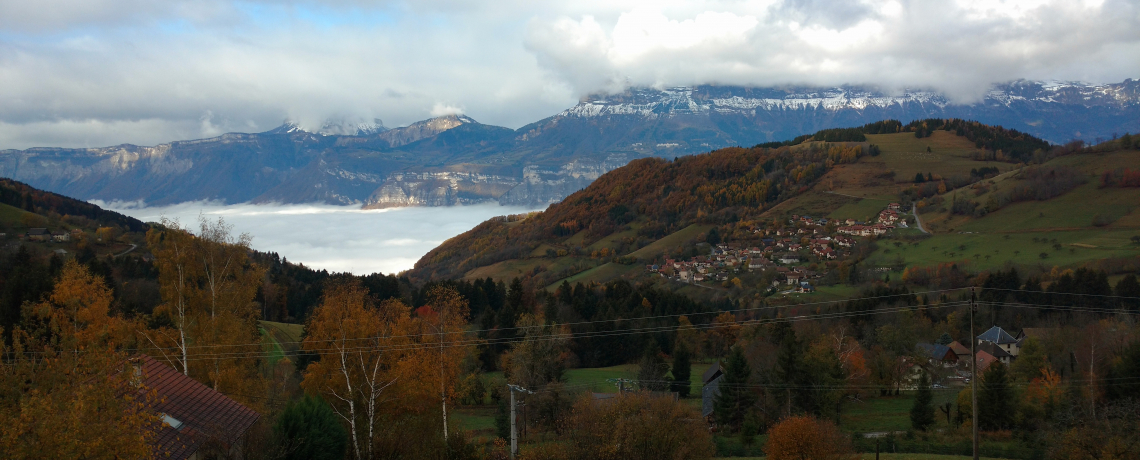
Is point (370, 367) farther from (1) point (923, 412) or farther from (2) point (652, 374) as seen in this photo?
(1) point (923, 412)

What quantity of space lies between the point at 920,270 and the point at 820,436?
233ft

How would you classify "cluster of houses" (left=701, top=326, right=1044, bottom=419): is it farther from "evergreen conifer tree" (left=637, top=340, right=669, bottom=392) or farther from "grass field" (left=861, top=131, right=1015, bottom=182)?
"grass field" (left=861, top=131, right=1015, bottom=182)

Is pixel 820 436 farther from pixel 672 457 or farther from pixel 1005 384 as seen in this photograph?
pixel 1005 384

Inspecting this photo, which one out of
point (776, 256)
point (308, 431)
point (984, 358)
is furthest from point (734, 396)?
point (776, 256)

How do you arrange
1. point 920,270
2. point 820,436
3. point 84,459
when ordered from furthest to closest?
point 920,270
point 820,436
point 84,459

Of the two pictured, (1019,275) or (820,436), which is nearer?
(820,436)

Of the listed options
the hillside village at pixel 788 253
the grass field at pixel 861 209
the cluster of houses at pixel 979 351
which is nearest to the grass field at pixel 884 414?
the cluster of houses at pixel 979 351

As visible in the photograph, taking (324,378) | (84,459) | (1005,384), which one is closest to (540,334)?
(324,378)

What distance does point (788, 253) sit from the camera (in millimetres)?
119375

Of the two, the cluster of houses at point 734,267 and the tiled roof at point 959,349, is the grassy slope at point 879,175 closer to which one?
the cluster of houses at point 734,267

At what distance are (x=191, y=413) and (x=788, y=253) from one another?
109670 millimetres

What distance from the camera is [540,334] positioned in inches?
1882

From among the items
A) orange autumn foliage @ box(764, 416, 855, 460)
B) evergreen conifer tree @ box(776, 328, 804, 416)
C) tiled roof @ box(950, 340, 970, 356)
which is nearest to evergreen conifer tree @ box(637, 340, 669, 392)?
evergreen conifer tree @ box(776, 328, 804, 416)

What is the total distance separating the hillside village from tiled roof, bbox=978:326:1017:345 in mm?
36190
